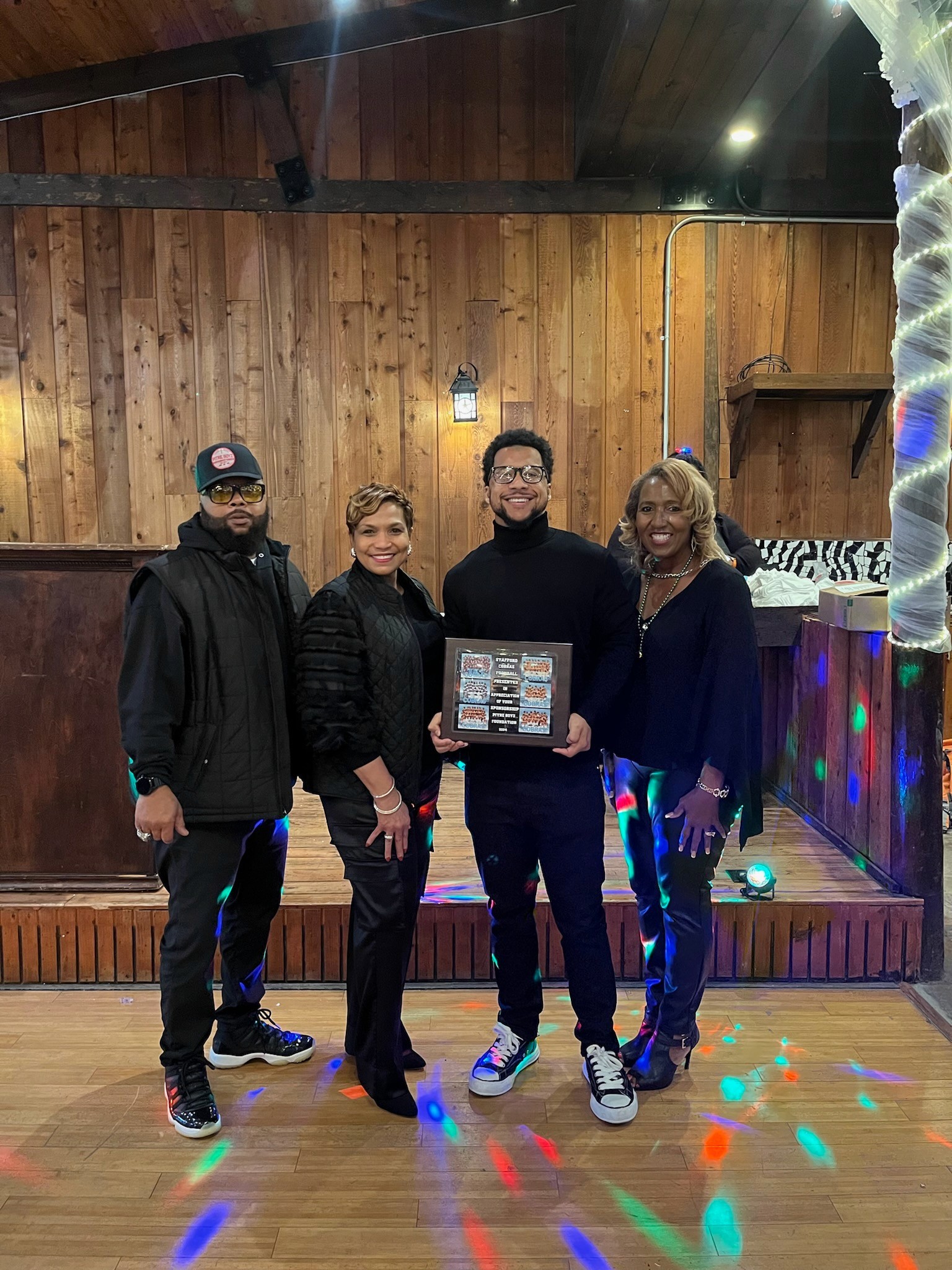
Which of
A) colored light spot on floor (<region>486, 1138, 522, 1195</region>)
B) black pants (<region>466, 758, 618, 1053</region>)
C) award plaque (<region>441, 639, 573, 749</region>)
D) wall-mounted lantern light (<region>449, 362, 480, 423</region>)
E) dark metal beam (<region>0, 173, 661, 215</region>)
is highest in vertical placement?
dark metal beam (<region>0, 173, 661, 215</region>)

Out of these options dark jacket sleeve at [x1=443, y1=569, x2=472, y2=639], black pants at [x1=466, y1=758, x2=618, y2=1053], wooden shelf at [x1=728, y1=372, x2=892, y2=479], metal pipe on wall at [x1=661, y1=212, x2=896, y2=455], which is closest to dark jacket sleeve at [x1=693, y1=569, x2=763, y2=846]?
black pants at [x1=466, y1=758, x2=618, y2=1053]

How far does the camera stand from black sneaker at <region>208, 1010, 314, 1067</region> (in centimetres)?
220

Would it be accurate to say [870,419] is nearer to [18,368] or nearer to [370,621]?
[370,621]

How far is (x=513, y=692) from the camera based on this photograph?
188cm

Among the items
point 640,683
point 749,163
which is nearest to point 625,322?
point 749,163

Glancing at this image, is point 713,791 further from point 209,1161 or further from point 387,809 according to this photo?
point 209,1161

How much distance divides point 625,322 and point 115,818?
3.72 m

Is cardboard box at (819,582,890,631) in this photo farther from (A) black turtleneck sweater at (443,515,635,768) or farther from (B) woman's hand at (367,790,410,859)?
(B) woman's hand at (367,790,410,859)

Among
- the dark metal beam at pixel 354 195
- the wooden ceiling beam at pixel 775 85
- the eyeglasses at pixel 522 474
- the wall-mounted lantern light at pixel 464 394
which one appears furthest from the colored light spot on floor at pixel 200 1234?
the dark metal beam at pixel 354 195

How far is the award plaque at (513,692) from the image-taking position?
6.15 ft

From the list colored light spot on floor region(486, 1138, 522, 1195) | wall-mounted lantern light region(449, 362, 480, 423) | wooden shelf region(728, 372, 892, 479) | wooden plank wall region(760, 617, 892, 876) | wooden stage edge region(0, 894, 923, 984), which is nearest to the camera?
colored light spot on floor region(486, 1138, 522, 1195)

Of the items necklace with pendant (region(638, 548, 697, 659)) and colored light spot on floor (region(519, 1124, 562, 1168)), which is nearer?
colored light spot on floor (region(519, 1124, 562, 1168))

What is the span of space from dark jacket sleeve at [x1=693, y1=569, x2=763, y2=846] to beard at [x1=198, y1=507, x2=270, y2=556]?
3.28 ft

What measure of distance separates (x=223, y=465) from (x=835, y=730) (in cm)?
230
